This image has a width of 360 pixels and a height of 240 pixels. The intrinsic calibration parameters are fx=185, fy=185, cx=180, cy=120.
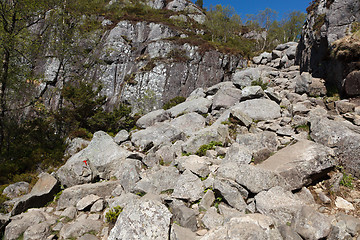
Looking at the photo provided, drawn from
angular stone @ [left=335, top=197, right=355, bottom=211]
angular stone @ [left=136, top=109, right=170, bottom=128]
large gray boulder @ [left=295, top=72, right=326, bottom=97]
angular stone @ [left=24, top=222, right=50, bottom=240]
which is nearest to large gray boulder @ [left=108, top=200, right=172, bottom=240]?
angular stone @ [left=24, top=222, right=50, bottom=240]

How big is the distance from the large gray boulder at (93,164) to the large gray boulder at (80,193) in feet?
3.40

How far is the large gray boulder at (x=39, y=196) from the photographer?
273 inches

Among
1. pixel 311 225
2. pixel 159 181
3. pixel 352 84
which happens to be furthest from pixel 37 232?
pixel 352 84

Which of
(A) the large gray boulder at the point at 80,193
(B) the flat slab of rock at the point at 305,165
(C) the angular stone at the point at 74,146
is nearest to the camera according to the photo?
(B) the flat slab of rock at the point at 305,165

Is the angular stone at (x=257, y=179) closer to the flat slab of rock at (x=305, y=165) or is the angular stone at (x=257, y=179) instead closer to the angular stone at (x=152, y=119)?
the flat slab of rock at (x=305, y=165)

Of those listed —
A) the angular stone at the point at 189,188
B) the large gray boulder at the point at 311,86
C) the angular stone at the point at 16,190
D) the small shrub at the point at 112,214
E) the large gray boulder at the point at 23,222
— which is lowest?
the angular stone at the point at 16,190

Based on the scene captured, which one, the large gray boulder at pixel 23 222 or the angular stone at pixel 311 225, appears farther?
the large gray boulder at pixel 23 222

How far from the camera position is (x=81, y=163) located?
8727mm

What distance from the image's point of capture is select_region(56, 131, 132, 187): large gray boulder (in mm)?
8414

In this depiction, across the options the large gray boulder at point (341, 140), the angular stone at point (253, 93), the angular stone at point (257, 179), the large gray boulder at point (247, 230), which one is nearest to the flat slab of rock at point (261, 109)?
the angular stone at point (253, 93)

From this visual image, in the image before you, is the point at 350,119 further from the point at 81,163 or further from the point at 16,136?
the point at 16,136

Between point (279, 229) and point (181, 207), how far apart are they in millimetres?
2463

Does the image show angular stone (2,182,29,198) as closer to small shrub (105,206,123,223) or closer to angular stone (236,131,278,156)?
small shrub (105,206,123,223)

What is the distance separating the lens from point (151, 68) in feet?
81.3
